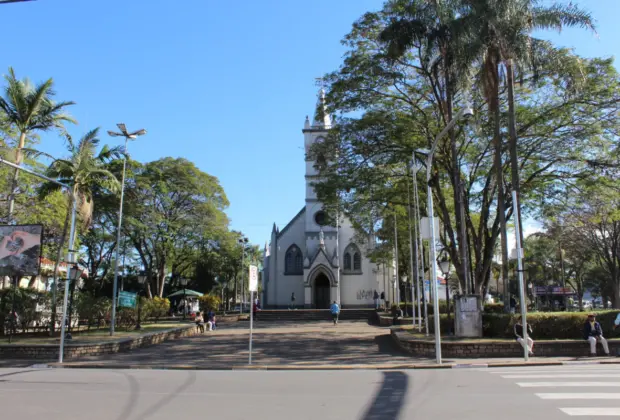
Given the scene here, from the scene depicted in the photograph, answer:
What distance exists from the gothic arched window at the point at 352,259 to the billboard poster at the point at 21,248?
32.7 m

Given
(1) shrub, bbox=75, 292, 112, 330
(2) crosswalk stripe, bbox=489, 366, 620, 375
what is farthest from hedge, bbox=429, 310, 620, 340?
(1) shrub, bbox=75, 292, 112, 330

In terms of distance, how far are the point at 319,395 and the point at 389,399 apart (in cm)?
133

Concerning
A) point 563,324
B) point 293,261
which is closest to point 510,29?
point 563,324

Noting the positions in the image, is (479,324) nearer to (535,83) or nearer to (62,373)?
(535,83)

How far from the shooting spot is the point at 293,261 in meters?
48.5

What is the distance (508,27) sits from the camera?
59.6ft

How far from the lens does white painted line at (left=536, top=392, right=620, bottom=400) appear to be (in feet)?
25.7

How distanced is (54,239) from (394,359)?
2418cm

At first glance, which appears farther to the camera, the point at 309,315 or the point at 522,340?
the point at 309,315

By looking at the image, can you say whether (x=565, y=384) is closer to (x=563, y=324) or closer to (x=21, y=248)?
(x=563, y=324)

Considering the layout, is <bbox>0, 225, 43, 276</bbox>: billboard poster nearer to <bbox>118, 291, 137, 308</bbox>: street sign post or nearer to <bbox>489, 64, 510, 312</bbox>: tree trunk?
<bbox>118, 291, 137, 308</bbox>: street sign post

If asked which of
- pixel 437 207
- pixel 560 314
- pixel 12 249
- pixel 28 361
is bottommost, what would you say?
pixel 28 361

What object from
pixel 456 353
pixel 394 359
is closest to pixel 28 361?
pixel 394 359

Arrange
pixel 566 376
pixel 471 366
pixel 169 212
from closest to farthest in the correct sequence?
pixel 566 376 → pixel 471 366 → pixel 169 212
